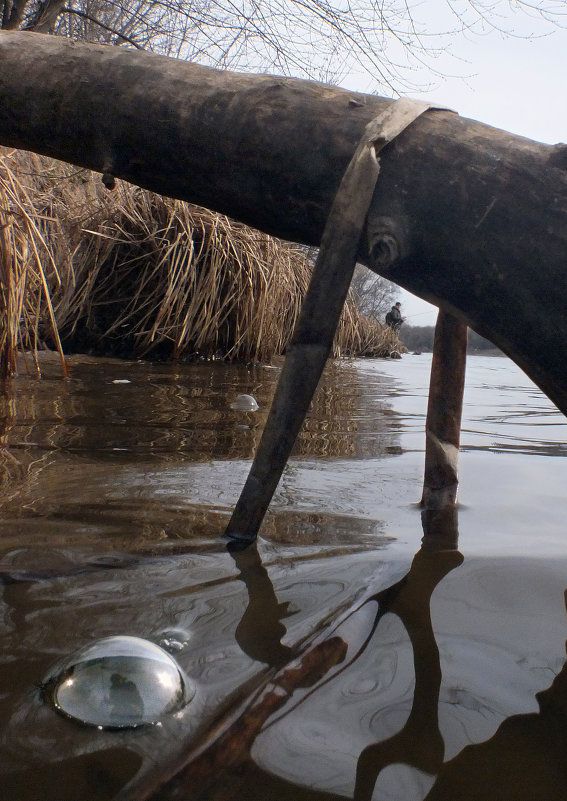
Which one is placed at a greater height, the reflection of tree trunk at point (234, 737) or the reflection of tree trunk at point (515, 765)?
the reflection of tree trunk at point (515, 765)

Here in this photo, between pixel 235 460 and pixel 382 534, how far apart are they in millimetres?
767

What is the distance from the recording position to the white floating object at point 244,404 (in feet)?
11.0

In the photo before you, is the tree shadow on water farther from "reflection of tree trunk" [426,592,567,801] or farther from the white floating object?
the white floating object

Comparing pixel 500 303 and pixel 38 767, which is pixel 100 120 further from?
pixel 38 767

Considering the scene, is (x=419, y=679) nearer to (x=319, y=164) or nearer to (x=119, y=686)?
(x=119, y=686)

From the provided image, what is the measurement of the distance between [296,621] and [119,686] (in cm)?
33

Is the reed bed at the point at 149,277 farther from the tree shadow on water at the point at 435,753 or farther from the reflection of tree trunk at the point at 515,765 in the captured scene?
the reflection of tree trunk at the point at 515,765

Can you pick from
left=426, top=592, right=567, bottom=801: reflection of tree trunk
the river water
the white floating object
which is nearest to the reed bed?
the white floating object

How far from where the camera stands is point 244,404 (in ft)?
11.2

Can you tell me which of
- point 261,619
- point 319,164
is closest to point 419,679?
point 261,619

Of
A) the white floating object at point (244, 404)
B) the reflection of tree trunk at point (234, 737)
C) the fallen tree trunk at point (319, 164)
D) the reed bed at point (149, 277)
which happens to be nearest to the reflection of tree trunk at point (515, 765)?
the reflection of tree trunk at point (234, 737)

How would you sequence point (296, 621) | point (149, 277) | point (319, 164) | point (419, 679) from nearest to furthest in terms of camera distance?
point (419, 679)
point (296, 621)
point (319, 164)
point (149, 277)

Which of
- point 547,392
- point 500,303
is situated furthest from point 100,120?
point 547,392

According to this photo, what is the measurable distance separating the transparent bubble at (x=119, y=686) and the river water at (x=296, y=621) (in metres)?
0.02
